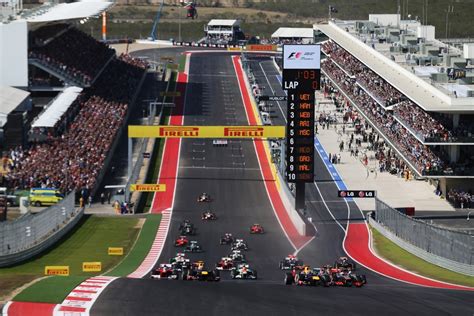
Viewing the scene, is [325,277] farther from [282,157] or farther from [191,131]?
[282,157]

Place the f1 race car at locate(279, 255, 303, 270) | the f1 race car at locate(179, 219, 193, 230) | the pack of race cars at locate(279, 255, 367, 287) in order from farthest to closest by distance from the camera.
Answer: the f1 race car at locate(179, 219, 193, 230) → the f1 race car at locate(279, 255, 303, 270) → the pack of race cars at locate(279, 255, 367, 287)

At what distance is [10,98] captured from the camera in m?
124

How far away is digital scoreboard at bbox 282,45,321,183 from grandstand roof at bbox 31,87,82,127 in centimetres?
2865

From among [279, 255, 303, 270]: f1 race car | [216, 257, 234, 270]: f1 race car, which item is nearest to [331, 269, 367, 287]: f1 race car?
[279, 255, 303, 270]: f1 race car

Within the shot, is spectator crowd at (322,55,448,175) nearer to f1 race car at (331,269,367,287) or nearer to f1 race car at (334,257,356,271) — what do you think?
f1 race car at (334,257,356,271)

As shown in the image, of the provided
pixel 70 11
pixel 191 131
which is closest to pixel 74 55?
pixel 70 11

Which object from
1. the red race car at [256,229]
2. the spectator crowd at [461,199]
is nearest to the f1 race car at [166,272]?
the red race car at [256,229]

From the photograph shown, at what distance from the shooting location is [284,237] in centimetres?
9719

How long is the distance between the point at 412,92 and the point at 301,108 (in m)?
24.4

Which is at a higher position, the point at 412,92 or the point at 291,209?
the point at 412,92

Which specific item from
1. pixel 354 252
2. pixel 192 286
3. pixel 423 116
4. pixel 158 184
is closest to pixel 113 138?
pixel 158 184

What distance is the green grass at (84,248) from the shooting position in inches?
3108

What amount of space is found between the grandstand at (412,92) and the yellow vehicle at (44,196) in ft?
95.6

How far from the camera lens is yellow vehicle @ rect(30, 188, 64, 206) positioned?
10069 cm
